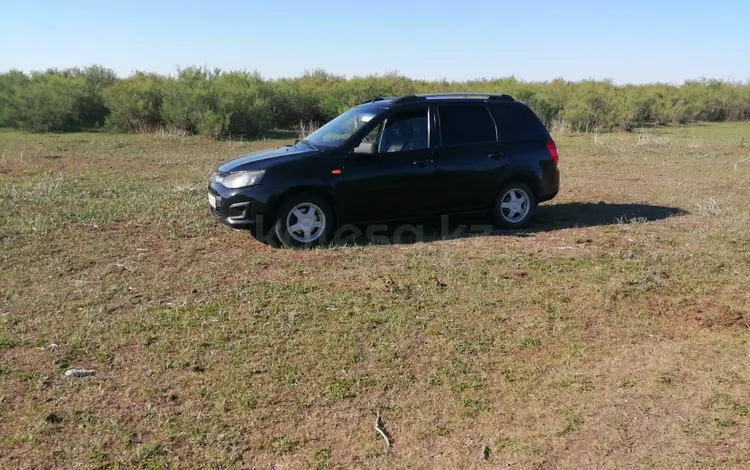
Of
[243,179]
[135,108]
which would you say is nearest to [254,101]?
[135,108]

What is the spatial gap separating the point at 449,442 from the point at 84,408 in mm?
2114

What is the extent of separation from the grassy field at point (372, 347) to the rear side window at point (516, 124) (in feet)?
4.04

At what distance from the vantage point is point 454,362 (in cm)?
459

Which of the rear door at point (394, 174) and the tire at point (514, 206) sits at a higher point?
the rear door at point (394, 174)

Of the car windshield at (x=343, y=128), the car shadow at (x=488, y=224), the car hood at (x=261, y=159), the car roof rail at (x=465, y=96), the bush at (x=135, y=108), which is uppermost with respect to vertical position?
the bush at (x=135, y=108)

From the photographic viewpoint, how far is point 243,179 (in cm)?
745

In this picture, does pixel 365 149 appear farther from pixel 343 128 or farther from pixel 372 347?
pixel 372 347

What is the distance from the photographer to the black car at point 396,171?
7500 millimetres

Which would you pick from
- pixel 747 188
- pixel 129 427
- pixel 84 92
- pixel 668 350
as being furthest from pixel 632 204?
pixel 84 92

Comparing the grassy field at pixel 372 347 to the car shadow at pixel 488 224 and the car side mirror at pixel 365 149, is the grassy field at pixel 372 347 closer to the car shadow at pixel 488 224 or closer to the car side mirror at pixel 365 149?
the car shadow at pixel 488 224

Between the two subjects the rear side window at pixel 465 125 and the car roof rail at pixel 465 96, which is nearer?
the rear side window at pixel 465 125

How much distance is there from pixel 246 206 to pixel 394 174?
1764 millimetres

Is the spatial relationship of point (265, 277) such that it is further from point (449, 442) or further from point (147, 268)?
point (449, 442)

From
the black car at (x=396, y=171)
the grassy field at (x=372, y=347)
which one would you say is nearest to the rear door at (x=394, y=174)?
the black car at (x=396, y=171)
